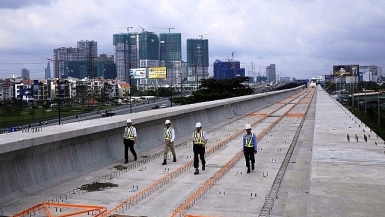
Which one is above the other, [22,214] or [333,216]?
[333,216]

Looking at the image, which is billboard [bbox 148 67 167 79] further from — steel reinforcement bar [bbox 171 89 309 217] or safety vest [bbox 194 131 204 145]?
safety vest [bbox 194 131 204 145]

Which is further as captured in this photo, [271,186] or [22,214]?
[271,186]

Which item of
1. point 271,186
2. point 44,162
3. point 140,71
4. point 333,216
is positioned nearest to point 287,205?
point 271,186

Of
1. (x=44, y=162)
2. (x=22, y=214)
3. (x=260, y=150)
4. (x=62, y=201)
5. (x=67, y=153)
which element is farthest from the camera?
(x=260, y=150)

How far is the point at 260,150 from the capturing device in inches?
650

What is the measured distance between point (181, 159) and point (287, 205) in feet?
20.6

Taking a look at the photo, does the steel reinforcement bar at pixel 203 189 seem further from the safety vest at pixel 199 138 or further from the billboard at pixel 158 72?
the billboard at pixel 158 72

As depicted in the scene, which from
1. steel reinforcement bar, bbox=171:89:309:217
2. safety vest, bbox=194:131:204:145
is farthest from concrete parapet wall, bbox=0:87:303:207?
steel reinforcement bar, bbox=171:89:309:217

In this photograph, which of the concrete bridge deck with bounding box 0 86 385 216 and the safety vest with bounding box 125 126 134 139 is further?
the safety vest with bounding box 125 126 134 139

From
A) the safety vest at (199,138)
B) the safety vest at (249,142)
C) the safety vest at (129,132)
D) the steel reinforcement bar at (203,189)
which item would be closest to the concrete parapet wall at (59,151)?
the safety vest at (129,132)

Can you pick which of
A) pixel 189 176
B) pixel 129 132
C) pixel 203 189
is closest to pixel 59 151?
pixel 129 132

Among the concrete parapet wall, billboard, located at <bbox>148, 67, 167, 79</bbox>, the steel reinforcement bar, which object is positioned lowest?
the steel reinforcement bar

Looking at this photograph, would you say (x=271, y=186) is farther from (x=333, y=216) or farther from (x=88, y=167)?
(x=88, y=167)

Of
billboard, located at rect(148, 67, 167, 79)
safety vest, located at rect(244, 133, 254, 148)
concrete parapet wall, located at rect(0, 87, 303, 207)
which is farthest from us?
billboard, located at rect(148, 67, 167, 79)
